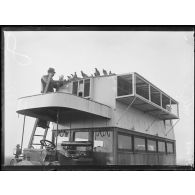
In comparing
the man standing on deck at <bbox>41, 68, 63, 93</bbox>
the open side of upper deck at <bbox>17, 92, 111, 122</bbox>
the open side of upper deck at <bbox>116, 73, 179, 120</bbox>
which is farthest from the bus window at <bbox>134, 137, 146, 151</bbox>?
the man standing on deck at <bbox>41, 68, 63, 93</bbox>

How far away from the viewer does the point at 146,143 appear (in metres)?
11.3

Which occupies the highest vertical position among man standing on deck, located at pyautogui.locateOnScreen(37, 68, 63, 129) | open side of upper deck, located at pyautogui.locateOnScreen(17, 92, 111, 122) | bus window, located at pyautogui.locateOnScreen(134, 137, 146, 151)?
man standing on deck, located at pyautogui.locateOnScreen(37, 68, 63, 129)

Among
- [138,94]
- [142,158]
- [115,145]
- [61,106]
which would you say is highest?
[138,94]

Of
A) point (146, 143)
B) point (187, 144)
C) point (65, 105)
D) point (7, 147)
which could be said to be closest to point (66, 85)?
point (65, 105)

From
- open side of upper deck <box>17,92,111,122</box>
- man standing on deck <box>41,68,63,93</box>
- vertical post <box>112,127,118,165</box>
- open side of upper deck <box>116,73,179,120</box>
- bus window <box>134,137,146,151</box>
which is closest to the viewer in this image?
open side of upper deck <box>17,92,111,122</box>

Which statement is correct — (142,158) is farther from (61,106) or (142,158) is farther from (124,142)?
(61,106)

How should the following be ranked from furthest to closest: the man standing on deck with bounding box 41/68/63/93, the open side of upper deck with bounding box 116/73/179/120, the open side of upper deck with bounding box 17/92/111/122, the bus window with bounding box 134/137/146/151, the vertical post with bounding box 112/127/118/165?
the bus window with bounding box 134/137/146/151 < the open side of upper deck with bounding box 116/73/179/120 < the vertical post with bounding box 112/127/118/165 < the man standing on deck with bounding box 41/68/63/93 < the open side of upper deck with bounding box 17/92/111/122

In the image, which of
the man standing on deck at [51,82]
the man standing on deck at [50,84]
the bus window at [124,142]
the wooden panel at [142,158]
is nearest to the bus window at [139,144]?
the wooden panel at [142,158]

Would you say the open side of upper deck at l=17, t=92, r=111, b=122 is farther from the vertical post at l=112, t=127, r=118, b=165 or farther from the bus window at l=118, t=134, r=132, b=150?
the bus window at l=118, t=134, r=132, b=150

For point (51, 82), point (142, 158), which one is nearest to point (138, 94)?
point (142, 158)

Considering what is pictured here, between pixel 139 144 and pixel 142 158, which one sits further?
pixel 139 144

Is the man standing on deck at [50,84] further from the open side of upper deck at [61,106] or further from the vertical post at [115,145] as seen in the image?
the vertical post at [115,145]

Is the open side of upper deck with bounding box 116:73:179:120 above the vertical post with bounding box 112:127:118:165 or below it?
above

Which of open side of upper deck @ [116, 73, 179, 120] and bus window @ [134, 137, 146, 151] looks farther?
bus window @ [134, 137, 146, 151]
